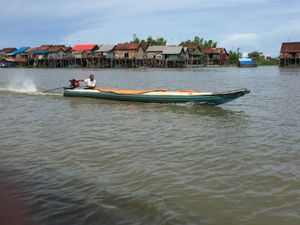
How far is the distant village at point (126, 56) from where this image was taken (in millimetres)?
72250

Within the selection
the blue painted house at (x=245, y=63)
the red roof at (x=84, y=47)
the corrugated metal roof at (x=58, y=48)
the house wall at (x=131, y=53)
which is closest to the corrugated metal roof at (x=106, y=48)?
the house wall at (x=131, y=53)

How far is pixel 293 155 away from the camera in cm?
747

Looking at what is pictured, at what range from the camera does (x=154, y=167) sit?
675cm

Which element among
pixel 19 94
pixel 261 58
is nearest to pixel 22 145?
pixel 19 94

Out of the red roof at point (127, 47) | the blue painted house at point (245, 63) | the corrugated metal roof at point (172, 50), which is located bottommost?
the blue painted house at point (245, 63)

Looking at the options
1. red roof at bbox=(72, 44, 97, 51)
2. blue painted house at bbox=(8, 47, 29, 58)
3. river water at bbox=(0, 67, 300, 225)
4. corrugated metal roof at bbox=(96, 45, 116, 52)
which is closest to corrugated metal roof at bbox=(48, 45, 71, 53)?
red roof at bbox=(72, 44, 97, 51)

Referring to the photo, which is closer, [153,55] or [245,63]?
[153,55]

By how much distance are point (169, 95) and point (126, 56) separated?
60.4 m

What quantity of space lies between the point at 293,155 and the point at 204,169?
88.3 inches

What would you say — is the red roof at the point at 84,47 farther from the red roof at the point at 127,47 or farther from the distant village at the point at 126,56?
the red roof at the point at 127,47

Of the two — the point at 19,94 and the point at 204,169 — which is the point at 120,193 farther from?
the point at 19,94

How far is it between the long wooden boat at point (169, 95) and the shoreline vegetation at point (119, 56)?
56677 mm

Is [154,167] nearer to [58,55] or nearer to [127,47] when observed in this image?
[127,47]

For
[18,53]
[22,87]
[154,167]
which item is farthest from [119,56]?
[154,167]
